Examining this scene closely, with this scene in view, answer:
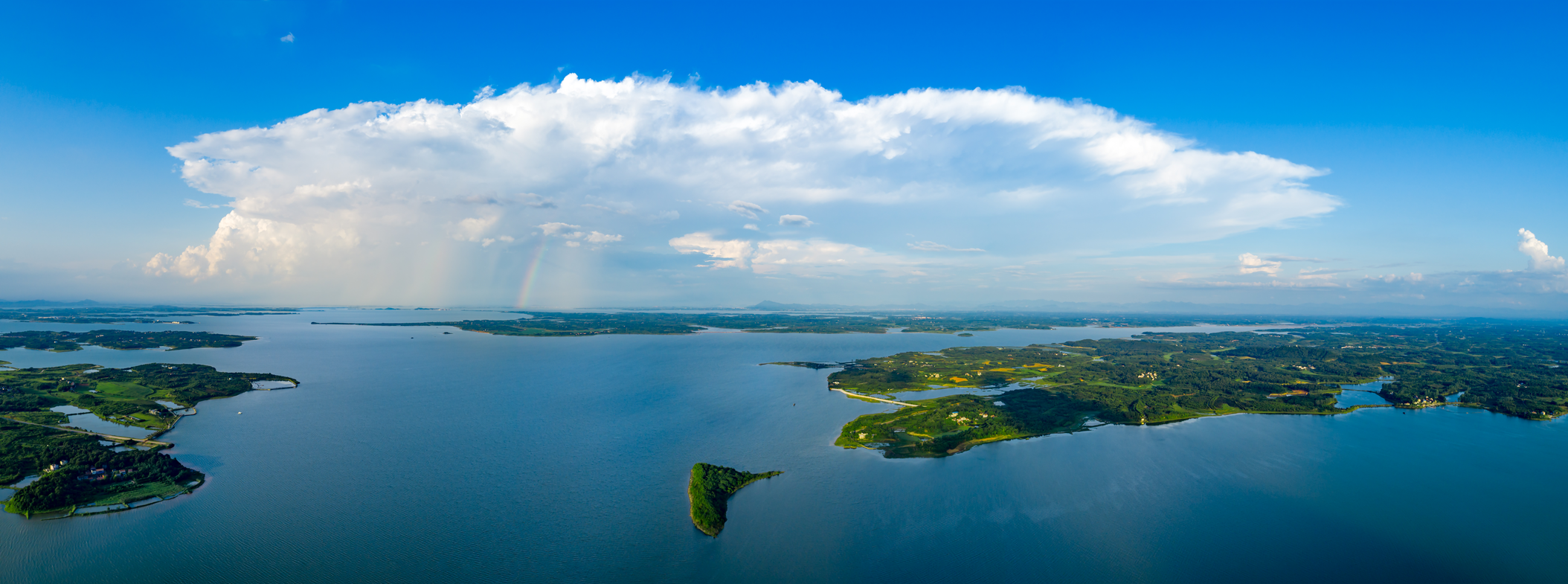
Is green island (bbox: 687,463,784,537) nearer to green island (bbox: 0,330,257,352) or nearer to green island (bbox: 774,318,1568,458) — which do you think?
green island (bbox: 774,318,1568,458)

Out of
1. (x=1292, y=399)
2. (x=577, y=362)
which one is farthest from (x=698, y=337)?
(x=1292, y=399)

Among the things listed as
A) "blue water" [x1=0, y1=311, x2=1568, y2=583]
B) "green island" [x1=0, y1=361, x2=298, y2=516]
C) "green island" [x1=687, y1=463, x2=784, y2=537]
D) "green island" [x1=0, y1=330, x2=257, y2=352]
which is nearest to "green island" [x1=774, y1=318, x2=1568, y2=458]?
"blue water" [x1=0, y1=311, x2=1568, y2=583]

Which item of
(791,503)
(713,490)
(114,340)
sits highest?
(114,340)

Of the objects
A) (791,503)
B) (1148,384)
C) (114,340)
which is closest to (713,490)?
(791,503)

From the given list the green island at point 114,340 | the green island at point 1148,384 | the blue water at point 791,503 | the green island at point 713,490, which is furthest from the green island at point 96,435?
the green island at point 114,340

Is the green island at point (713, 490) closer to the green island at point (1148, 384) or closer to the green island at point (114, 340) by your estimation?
the green island at point (1148, 384)

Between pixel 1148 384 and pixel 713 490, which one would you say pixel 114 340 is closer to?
pixel 713 490
